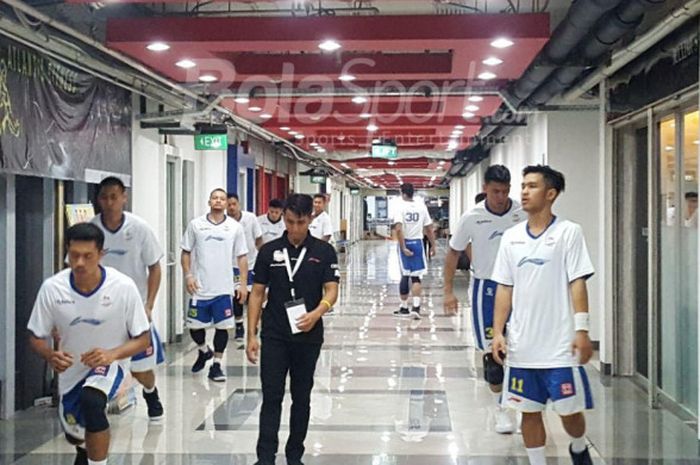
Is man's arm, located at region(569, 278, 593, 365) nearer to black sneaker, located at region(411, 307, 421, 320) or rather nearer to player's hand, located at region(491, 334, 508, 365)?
player's hand, located at region(491, 334, 508, 365)

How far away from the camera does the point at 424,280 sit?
62.0 ft

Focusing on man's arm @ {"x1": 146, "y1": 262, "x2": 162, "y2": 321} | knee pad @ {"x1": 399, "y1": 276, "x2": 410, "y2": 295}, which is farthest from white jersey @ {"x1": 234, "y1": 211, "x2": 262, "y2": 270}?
man's arm @ {"x1": 146, "y1": 262, "x2": 162, "y2": 321}

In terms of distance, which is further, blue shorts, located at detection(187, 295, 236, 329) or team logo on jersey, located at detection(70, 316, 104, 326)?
blue shorts, located at detection(187, 295, 236, 329)

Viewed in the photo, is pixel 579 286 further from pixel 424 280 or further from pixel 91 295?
pixel 424 280

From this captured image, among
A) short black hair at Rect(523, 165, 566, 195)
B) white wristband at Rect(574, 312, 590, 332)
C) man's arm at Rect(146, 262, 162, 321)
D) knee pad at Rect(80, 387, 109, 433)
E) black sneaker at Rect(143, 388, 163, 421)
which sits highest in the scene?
short black hair at Rect(523, 165, 566, 195)

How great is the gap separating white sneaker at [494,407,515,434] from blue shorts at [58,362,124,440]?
2709 millimetres

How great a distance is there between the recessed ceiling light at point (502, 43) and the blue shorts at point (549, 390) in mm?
3638

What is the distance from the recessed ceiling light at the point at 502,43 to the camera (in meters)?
7.19

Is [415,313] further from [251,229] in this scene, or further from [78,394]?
[78,394]

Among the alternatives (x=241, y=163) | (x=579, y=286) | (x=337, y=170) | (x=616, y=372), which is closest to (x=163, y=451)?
(x=579, y=286)

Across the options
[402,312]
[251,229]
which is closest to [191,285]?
[251,229]

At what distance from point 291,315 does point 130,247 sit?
1563mm

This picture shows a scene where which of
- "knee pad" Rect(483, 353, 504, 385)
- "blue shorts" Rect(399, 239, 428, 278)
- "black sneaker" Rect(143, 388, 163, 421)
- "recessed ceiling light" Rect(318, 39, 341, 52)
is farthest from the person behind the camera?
"blue shorts" Rect(399, 239, 428, 278)

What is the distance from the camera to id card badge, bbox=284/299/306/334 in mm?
4738
